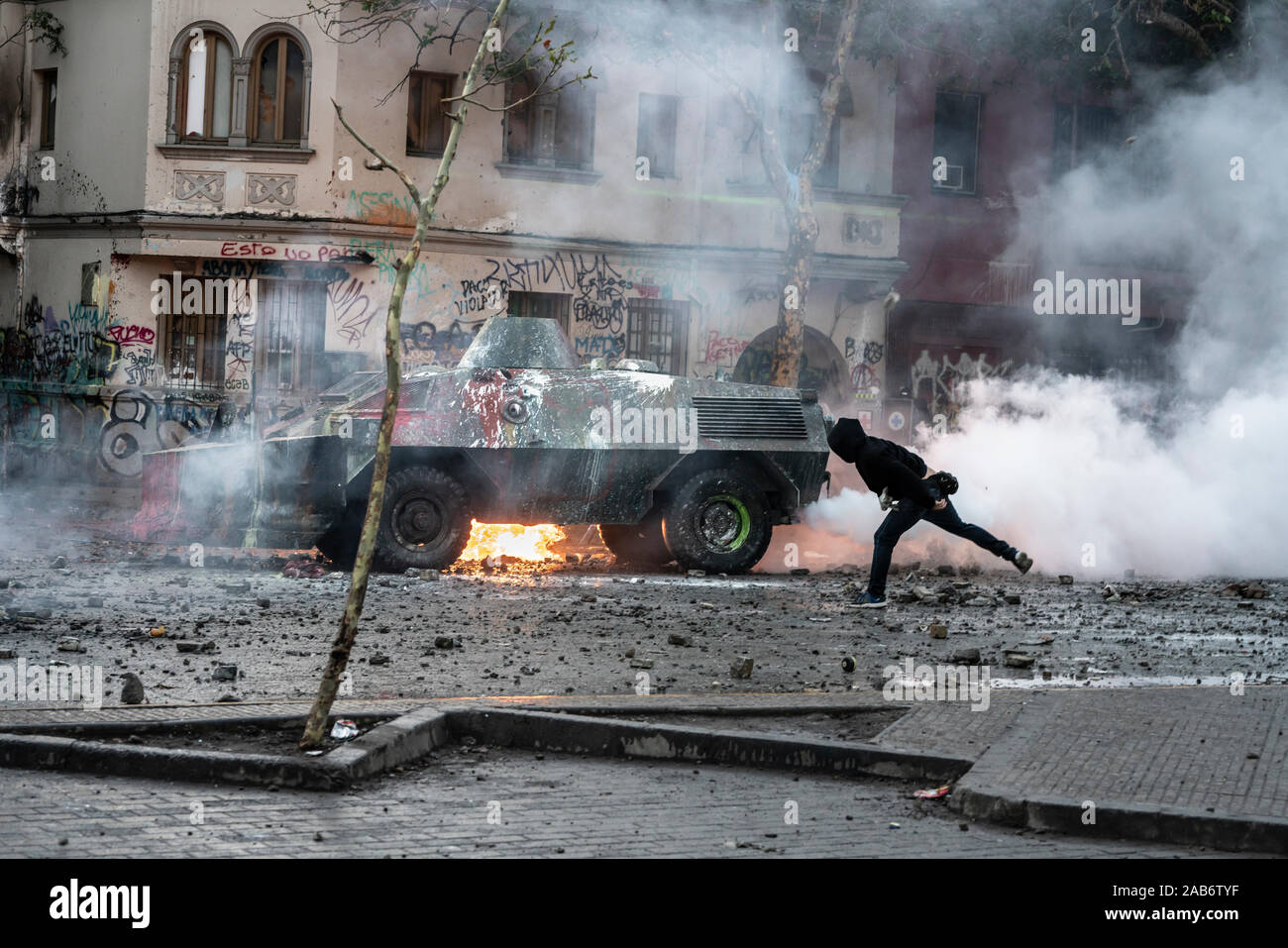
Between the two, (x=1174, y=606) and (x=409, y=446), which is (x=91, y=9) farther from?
(x=1174, y=606)

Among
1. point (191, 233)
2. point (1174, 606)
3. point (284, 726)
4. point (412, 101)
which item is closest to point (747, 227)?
point (412, 101)

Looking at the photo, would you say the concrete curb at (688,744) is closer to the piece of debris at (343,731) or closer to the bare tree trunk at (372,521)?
Answer: the piece of debris at (343,731)

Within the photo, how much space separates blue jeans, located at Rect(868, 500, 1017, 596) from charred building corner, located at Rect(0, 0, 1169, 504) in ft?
31.0

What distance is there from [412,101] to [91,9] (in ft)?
16.0

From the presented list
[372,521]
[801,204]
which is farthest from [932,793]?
[801,204]

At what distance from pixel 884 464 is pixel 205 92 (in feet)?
44.0

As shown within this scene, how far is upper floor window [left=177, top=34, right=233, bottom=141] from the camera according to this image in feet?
71.7

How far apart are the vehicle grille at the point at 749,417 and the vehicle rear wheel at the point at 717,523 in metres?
0.40

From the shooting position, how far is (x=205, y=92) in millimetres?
21891

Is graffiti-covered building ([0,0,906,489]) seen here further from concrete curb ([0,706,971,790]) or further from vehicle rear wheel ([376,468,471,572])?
concrete curb ([0,706,971,790])

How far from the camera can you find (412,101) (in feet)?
73.9

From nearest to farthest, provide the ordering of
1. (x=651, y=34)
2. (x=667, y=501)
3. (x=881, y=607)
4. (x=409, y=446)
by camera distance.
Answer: (x=881, y=607)
(x=409, y=446)
(x=667, y=501)
(x=651, y=34)

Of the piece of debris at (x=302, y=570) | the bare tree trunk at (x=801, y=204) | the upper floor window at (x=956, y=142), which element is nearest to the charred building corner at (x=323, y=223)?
the upper floor window at (x=956, y=142)

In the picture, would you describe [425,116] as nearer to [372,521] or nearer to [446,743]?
[372,521]
